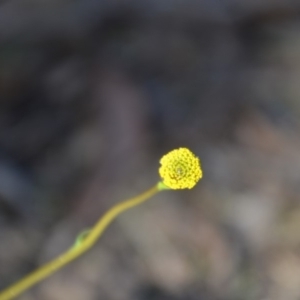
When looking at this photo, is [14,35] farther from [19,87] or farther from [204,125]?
[204,125]

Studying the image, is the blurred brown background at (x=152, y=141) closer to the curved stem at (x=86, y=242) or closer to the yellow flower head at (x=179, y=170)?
the curved stem at (x=86, y=242)

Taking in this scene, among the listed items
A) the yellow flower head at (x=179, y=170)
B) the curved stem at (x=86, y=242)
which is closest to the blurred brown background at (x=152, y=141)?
the curved stem at (x=86, y=242)

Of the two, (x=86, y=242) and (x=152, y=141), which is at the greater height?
(x=152, y=141)

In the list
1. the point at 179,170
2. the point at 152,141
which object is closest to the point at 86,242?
the point at 179,170

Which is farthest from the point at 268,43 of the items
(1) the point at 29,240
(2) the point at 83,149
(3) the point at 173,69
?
(1) the point at 29,240

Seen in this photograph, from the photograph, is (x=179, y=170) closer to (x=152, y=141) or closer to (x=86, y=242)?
(x=86, y=242)

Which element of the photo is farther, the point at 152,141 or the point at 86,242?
the point at 152,141
